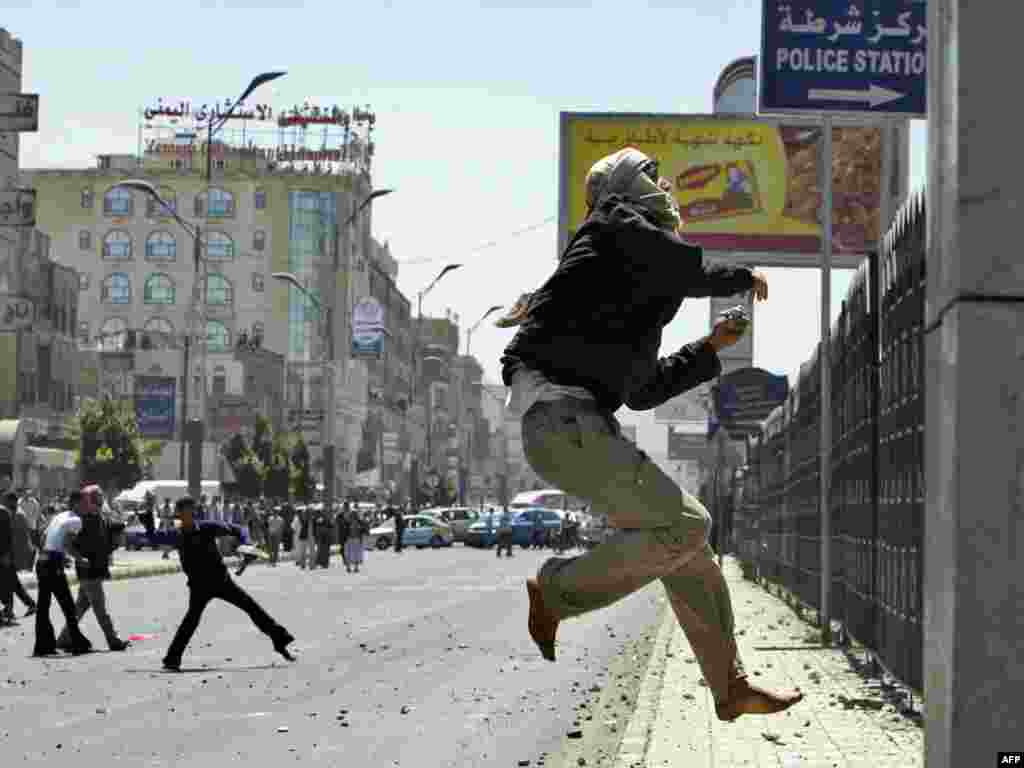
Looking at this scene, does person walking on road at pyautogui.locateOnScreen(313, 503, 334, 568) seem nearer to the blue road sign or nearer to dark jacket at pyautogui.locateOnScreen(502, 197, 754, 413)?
the blue road sign

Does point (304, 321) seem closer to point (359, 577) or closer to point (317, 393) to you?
point (317, 393)

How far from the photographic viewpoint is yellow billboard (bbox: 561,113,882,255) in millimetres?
39250

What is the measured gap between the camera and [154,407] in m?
96.8

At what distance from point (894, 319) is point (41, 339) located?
9003 centimetres

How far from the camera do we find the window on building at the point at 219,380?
145 m

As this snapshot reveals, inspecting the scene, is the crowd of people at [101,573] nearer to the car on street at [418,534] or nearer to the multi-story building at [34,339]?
the multi-story building at [34,339]

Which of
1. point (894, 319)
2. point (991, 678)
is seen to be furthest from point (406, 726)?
point (991, 678)

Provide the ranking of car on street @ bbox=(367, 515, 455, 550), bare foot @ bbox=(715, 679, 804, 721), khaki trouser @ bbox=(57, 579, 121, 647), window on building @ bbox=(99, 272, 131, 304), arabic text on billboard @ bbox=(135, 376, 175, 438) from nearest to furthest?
bare foot @ bbox=(715, 679, 804, 721) → khaki trouser @ bbox=(57, 579, 121, 647) → car on street @ bbox=(367, 515, 455, 550) → arabic text on billboard @ bbox=(135, 376, 175, 438) → window on building @ bbox=(99, 272, 131, 304)

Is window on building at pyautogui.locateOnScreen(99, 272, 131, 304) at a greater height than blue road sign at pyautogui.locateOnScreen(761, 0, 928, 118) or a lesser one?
greater

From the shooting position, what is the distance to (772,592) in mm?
32625

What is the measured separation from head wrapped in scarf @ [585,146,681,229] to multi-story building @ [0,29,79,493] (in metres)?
76.7

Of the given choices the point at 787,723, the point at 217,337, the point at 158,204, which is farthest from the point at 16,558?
the point at 158,204

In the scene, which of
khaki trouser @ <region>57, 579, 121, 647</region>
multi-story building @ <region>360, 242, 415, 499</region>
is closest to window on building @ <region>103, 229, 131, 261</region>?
multi-story building @ <region>360, 242, 415, 499</region>

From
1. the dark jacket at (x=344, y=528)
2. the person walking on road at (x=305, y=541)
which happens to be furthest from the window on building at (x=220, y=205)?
the person walking on road at (x=305, y=541)
